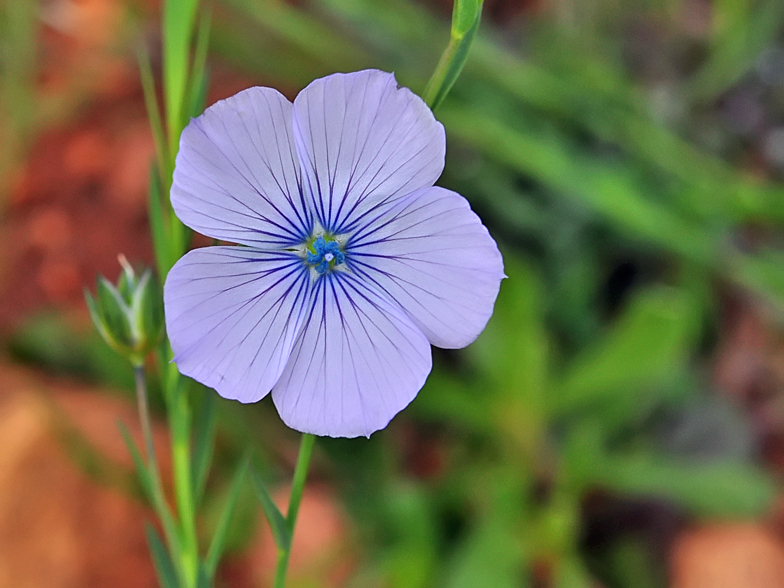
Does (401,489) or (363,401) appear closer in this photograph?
(363,401)

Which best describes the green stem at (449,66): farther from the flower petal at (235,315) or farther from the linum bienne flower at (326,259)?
the flower petal at (235,315)

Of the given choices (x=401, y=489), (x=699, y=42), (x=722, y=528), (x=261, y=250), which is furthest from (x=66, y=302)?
(x=699, y=42)

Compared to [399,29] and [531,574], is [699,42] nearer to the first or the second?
[399,29]

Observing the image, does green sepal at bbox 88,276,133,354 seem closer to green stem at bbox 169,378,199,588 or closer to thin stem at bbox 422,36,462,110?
green stem at bbox 169,378,199,588

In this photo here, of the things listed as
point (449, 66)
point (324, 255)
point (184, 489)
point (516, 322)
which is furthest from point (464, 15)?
point (516, 322)

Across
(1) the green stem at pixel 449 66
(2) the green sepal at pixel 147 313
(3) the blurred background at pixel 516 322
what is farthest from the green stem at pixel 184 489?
(3) the blurred background at pixel 516 322

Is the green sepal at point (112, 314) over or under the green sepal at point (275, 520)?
over

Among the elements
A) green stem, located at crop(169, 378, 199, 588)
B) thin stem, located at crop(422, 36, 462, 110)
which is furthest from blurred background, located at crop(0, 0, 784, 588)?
thin stem, located at crop(422, 36, 462, 110)
